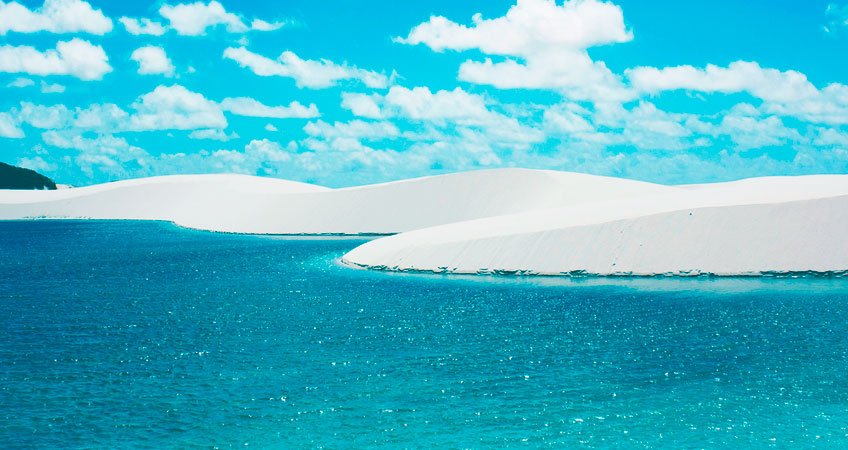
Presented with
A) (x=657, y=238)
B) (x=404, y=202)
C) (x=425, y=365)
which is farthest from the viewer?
(x=404, y=202)

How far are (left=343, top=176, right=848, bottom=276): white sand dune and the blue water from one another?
203 inches

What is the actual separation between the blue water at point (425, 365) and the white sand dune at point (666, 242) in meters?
5.16

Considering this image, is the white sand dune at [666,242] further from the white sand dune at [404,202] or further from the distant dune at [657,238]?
the white sand dune at [404,202]

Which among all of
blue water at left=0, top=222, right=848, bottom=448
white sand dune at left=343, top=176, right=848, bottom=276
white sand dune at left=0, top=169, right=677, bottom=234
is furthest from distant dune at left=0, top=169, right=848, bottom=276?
white sand dune at left=0, top=169, right=677, bottom=234

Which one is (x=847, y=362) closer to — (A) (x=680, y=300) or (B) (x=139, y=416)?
(A) (x=680, y=300)

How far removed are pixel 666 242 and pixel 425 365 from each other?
33752 mm

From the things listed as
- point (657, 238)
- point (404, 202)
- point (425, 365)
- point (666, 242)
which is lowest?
point (425, 365)

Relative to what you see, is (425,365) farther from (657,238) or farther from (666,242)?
(657,238)

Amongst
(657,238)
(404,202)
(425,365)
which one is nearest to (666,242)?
(657,238)

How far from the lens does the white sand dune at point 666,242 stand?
51.4m

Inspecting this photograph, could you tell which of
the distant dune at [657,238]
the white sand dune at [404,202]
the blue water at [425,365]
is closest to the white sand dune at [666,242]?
the distant dune at [657,238]

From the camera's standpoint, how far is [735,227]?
5456 centimetres

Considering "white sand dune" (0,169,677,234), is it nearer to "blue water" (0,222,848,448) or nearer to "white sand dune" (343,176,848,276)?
"white sand dune" (343,176,848,276)

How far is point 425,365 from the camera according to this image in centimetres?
2544
